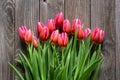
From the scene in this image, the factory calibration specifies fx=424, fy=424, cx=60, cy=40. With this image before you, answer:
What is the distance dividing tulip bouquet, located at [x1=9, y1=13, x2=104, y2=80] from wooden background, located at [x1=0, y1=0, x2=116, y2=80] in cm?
7

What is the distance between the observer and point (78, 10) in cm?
219

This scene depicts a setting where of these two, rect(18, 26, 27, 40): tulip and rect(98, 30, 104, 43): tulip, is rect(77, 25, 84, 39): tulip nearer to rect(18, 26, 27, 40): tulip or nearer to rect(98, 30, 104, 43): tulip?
rect(98, 30, 104, 43): tulip

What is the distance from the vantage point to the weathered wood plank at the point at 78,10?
7.17 ft

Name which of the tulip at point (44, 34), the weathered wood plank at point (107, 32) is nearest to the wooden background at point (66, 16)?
the weathered wood plank at point (107, 32)

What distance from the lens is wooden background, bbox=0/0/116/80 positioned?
2.17m

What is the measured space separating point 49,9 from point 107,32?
1.06 ft

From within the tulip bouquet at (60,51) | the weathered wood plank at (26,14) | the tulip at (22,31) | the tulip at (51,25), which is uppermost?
the weathered wood plank at (26,14)

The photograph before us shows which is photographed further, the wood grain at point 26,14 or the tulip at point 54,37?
the wood grain at point 26,14

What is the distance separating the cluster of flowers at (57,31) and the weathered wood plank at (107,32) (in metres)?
0.07

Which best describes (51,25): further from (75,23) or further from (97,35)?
(97,35)

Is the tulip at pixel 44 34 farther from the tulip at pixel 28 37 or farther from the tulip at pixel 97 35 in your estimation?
the tulip at pixel 97 35

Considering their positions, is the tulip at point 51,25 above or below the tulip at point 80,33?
above

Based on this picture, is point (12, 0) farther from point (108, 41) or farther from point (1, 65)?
point (108, 41)

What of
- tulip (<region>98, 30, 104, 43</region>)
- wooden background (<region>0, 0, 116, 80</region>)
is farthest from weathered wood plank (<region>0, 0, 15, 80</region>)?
tulip (<region>98, 30, 104, 43</region>)
